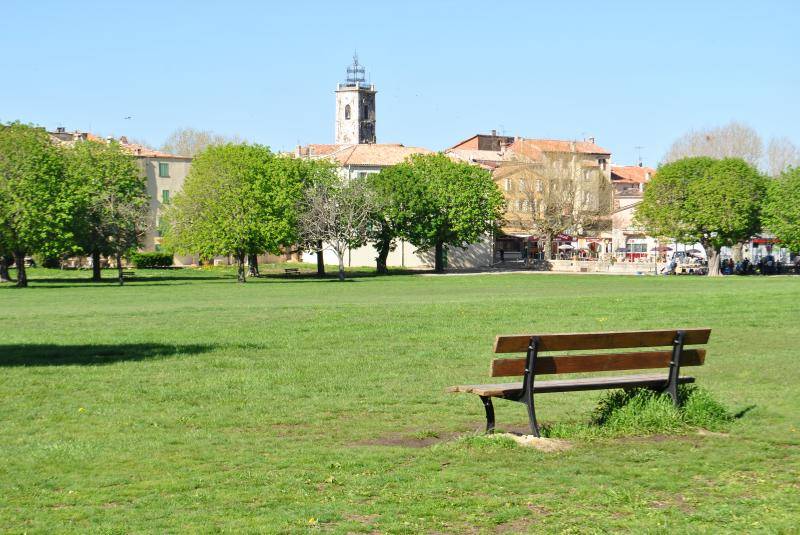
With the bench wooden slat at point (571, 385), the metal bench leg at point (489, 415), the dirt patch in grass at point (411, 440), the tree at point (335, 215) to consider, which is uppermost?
the tree at point (335, 215)

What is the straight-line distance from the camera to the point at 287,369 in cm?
1842

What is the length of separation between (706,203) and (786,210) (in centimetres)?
690

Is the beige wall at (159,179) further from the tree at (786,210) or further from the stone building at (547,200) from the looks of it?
the tree at (786,210)

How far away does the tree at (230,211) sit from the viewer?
242 feet

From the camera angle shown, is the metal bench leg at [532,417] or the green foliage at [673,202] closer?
the metal bench leg at [532,417]

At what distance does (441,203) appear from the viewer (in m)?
91.8

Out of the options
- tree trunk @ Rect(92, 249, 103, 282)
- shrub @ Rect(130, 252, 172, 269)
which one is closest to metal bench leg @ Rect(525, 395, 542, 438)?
tree trunk @ Rect(92, 249, 103, 282)

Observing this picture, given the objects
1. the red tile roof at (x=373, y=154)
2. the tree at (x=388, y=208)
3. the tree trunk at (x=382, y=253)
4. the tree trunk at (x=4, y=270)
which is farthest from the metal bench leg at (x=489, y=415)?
the red tile roof at (x=373, y=154)

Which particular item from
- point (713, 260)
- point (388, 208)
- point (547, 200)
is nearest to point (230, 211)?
point (388, 208)

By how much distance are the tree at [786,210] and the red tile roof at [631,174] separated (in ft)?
247

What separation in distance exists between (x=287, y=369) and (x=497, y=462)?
336 inches

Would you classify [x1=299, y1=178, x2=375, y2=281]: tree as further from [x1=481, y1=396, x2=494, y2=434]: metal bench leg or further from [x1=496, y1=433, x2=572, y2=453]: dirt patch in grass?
[x1=496, y1=433, x2=572, y2=453]: dirt patch in grass

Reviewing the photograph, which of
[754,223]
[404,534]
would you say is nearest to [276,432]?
[404,534]

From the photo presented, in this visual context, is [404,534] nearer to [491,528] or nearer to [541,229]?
[491,528]
